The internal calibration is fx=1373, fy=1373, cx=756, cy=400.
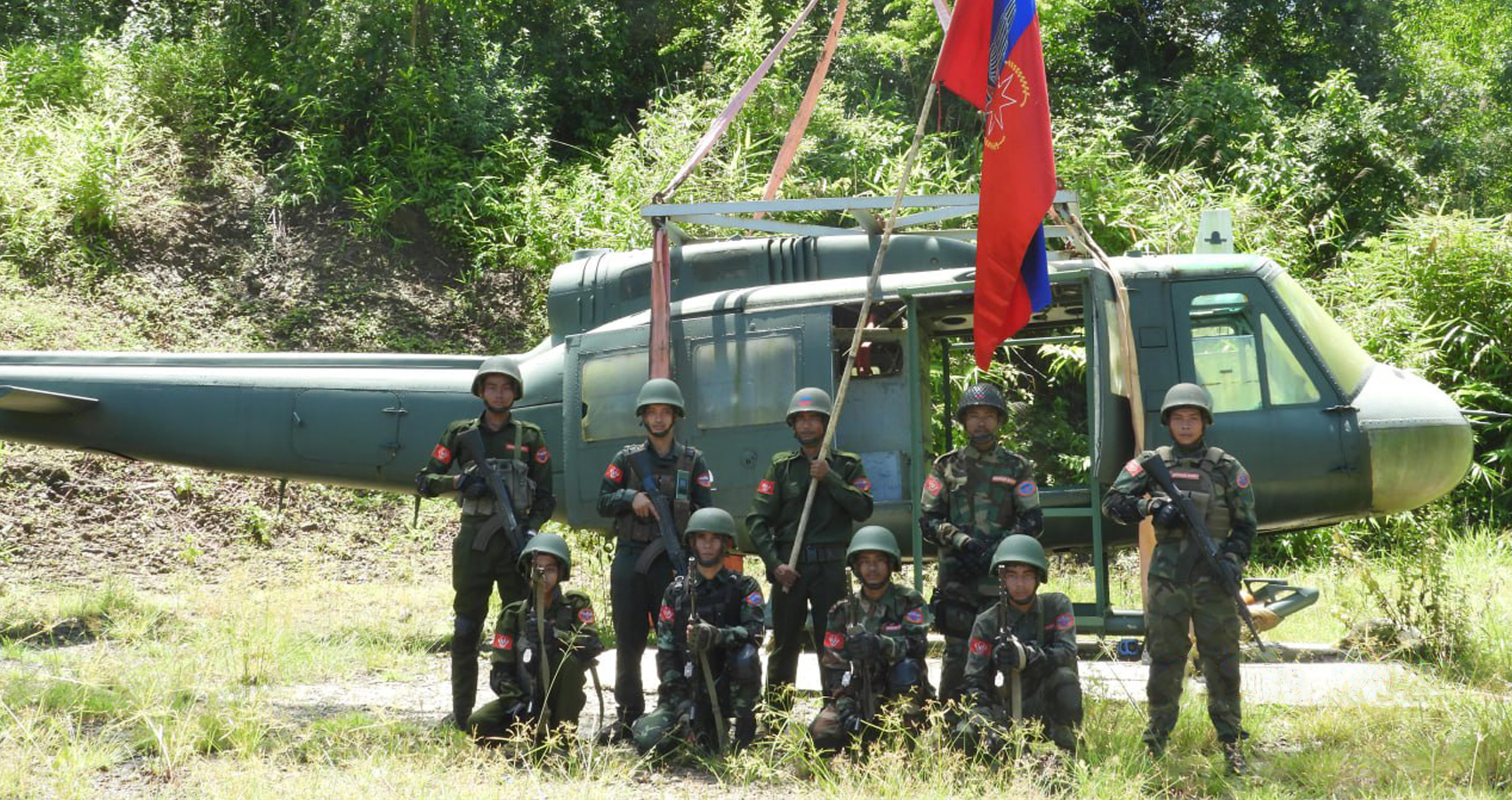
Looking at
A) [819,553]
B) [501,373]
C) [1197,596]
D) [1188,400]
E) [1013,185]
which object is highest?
[1013,185]

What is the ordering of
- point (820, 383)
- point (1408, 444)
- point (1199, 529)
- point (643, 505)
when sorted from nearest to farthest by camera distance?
1. point (1199, 529)
2. point (643, 505)
3. point (1408, 444)
4. point (820, 383)

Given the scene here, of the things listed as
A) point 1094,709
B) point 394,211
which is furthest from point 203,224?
point 1094,709

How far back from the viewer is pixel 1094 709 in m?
6.49

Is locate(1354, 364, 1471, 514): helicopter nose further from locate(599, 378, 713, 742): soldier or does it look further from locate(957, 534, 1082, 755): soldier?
locate(599, 378, 713, 742): soldier

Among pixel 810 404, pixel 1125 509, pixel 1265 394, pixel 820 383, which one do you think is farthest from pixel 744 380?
pixel 1265 394

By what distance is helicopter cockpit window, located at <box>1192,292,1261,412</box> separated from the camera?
25.7 ft

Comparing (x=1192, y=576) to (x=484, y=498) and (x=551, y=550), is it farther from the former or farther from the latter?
(x=484, y=498)

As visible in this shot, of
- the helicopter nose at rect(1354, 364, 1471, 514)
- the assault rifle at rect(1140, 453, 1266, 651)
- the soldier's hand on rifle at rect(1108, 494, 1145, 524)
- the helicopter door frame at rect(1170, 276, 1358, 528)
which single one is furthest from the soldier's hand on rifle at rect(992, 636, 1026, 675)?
the helicopter nose at rect(1354, 364, 1471, 514)

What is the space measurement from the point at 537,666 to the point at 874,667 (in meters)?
1.51

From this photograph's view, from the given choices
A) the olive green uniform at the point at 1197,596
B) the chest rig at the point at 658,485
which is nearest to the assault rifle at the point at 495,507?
the chest rig at the point at 658,485

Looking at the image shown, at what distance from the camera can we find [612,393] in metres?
8.51

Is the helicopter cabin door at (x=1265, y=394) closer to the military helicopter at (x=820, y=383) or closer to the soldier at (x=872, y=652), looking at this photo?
the military helicopter at (x=820, y=383)

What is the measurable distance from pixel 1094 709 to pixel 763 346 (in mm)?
2936

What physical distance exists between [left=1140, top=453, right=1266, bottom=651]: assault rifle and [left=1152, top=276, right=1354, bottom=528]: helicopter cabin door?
6.13 ft
